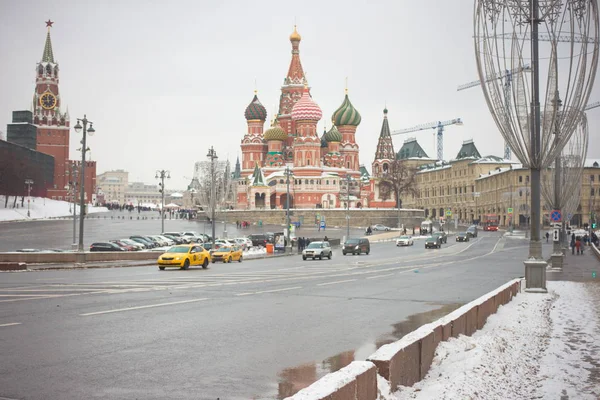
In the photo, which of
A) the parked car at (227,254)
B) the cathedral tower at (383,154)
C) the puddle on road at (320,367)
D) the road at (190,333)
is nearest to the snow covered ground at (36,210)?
the parked car at (227,254)

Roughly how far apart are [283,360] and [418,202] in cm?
17146

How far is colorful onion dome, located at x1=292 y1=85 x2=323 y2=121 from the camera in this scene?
121 meters

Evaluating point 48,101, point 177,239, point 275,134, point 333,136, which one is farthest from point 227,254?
point 48,101

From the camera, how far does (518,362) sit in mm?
9500

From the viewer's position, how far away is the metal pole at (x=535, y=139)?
19.6 meters

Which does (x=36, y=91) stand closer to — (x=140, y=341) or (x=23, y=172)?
(x=23, y=172)

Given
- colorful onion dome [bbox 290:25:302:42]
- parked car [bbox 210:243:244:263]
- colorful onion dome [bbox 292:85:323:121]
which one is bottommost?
parked car [bbox 210:243:244:263]

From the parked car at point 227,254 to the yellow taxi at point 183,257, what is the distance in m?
7.99

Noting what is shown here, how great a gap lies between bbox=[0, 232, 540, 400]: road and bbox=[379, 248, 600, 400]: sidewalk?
150cm

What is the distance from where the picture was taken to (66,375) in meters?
8.02

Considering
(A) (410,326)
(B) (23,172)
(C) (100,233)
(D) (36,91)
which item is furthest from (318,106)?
(A) (410,326)

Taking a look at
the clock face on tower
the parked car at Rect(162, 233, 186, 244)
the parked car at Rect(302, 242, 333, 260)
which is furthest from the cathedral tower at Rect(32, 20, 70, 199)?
the parked car at Rect(302, 242, 333, 260)

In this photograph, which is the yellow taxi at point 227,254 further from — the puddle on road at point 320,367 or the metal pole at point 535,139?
the puddle on road at point 320,367

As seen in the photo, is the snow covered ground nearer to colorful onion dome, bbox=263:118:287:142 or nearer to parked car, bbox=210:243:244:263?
colorful onion dome, bbox=263:118:287:142
